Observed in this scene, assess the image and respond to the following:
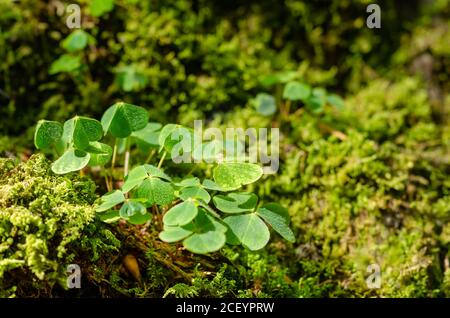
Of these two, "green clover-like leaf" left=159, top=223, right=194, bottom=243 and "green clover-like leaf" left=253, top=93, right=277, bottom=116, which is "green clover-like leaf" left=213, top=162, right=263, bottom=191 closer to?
"green clover-like leaf" left=159, top=223, right=194, bottom=243

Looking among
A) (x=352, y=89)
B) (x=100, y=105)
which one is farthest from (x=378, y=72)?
(x=100, y=105)

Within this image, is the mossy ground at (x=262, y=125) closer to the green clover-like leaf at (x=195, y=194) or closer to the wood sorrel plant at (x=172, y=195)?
the wood sorrel plant at (x=172, y=195)

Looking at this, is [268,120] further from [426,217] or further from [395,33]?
[395,33]

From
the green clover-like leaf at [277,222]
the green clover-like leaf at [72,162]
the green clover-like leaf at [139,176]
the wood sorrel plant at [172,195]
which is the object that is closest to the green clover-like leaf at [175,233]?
the wood sorrel plant at [172,195]

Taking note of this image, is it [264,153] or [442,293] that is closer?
[442,293]

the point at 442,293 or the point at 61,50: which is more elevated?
the point at 61,50

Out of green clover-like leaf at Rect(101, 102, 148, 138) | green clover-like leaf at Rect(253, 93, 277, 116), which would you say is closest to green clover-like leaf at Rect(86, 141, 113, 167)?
green clover-like leaf at Rect(101, 102, 148, 138)

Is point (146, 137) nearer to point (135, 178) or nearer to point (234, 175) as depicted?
point (135, 178)
